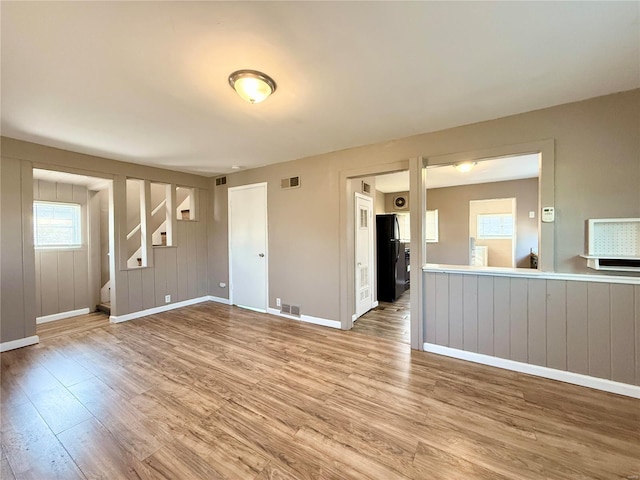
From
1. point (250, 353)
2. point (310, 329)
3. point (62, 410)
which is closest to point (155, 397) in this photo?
point (62, 410)

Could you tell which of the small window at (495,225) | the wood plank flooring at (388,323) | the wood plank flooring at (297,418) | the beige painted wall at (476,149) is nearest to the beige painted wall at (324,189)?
the beige painted wall at (476,149)

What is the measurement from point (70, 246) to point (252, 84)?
4.99 meters

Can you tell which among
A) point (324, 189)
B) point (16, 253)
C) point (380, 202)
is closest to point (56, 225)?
point (16, 253)

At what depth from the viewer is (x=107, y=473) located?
4.67 feet

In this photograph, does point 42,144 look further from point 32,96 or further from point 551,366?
point 551,366

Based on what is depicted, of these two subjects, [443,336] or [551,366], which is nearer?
[551,366]

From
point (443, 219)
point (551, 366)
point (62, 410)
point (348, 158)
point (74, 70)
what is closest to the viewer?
point (74, 70)

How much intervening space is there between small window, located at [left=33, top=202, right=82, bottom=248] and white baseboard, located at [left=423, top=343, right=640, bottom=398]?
19.9 ft

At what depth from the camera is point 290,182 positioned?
4.10 m

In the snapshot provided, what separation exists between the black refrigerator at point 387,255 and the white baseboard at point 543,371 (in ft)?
7.29

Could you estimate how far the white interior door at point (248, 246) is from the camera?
14.7ft

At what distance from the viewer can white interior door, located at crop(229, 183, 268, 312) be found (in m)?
4.49

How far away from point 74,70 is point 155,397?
99.4 inches

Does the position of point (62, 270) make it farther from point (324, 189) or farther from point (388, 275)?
point (388, 275)
